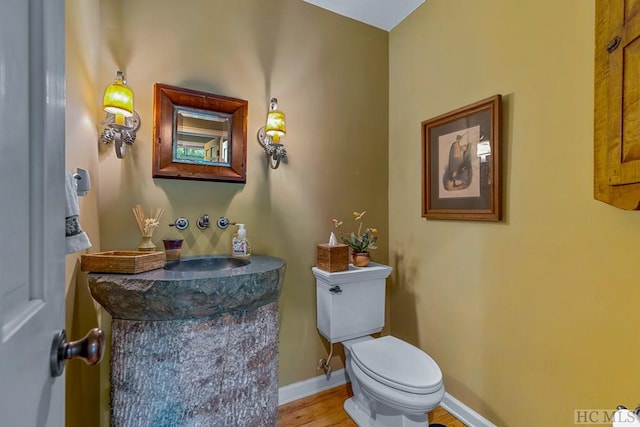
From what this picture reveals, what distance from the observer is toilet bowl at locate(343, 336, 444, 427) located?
120 centimetres

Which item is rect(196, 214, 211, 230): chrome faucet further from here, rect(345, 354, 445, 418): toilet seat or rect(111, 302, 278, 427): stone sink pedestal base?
rect(345, 354, 445, 418): toilet seat

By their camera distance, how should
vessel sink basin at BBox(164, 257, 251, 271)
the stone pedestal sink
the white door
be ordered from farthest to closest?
vessel sink basin at BBox(164, 257, 251, 271) < the stone pedestal sink < the white door

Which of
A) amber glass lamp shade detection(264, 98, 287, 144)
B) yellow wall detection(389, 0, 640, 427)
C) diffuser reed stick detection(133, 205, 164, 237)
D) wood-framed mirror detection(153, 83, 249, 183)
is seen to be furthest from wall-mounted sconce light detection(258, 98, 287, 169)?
yellow wall detection(389, 0, 640, 427)

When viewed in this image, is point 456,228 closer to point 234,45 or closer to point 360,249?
point 360,249

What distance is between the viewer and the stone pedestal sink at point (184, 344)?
3.29 feet

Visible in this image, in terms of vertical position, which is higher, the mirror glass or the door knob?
the mirror glass

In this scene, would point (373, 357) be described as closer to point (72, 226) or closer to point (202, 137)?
point (72, 226)

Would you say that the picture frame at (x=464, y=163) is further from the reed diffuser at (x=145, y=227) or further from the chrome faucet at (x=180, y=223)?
the reed diffuser at (x=145, y=227)

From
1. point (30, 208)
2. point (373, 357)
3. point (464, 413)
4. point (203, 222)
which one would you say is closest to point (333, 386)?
point (373, 357)

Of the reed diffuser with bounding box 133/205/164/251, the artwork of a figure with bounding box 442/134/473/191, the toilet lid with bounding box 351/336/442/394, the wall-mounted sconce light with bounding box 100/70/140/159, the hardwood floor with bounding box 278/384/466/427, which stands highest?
the wall-mounted sconce light with bounding box 100/70/140/159

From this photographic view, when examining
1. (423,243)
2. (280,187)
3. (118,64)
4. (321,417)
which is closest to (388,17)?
(280,187)

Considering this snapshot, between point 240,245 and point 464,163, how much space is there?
133 cm

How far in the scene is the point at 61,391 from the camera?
1.72ft

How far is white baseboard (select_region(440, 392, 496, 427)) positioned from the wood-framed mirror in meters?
1.74
